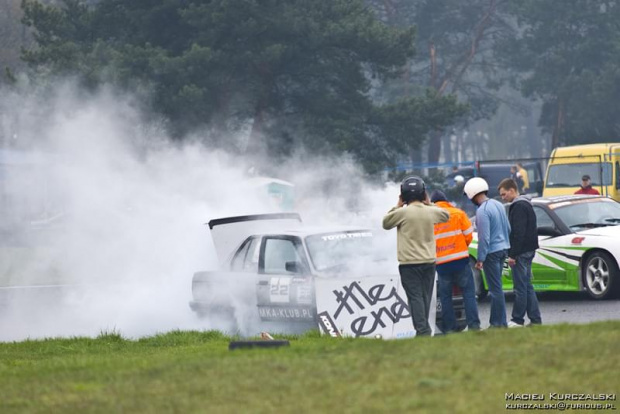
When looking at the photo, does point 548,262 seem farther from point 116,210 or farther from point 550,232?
point 116,210

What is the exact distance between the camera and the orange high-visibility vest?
11898 mm

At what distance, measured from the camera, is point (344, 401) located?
6738mm

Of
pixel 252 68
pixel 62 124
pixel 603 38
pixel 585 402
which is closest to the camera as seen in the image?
pixel 585 402

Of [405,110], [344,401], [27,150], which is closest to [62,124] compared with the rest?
[27,150]

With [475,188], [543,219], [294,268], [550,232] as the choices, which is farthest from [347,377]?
[543,219]

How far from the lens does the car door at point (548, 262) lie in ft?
52.3

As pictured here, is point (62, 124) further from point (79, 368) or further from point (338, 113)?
point (79, 368)

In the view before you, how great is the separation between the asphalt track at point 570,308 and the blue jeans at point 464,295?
1.45 metres

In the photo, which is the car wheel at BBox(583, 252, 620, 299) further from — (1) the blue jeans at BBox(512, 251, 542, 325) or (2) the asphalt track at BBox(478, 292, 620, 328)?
(1) the blue jeans at BBox(512, 251, 542, 325)

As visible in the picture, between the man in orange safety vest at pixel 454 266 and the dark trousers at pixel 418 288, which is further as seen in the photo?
the man in orange safety vest at pixel 454 266

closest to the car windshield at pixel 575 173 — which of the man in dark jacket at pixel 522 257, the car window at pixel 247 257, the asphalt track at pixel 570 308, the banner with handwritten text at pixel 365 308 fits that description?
the asphalt track at pixel 570 308

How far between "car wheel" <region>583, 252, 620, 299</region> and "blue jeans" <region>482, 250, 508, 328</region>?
3.49 meters

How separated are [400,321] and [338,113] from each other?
2836 centimetres

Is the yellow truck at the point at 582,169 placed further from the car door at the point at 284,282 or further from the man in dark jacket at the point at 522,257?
the car door at the point at 284,282
